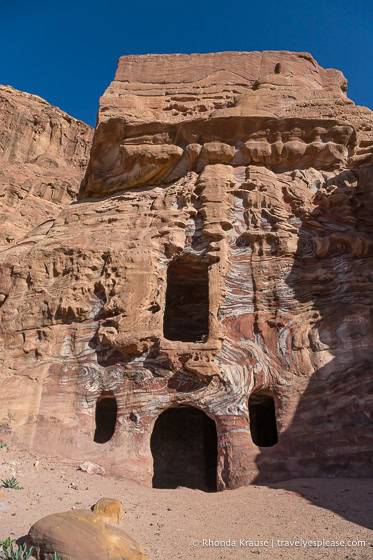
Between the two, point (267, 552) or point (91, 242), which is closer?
point (267, 552)

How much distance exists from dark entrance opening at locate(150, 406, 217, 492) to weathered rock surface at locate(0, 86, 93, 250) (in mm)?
15398

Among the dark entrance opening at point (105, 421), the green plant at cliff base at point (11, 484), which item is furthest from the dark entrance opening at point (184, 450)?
the green plant at cliff base at point (11, 484)

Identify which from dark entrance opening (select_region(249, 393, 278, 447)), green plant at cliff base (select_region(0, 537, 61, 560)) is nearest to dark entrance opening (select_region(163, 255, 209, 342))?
dark entrance opening (select_region(249, 393, 278, 447))

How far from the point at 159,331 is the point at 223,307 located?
1.81 metres

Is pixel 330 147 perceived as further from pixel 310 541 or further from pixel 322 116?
pixel 310 541

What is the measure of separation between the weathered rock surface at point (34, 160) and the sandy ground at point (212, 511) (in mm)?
18010

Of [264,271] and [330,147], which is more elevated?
[330,147]

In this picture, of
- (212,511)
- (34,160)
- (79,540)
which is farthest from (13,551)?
(34,160)

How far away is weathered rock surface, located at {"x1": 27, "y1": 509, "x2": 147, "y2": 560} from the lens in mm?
4773

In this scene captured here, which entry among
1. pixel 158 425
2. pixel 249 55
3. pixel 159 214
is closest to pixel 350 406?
pixel 158 425

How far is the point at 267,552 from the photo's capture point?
583 centimetres

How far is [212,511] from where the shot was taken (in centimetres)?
760

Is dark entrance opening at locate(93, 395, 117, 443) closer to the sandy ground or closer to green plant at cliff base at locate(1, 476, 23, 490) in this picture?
the sandy ground

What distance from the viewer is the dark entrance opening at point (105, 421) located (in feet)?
40.6
